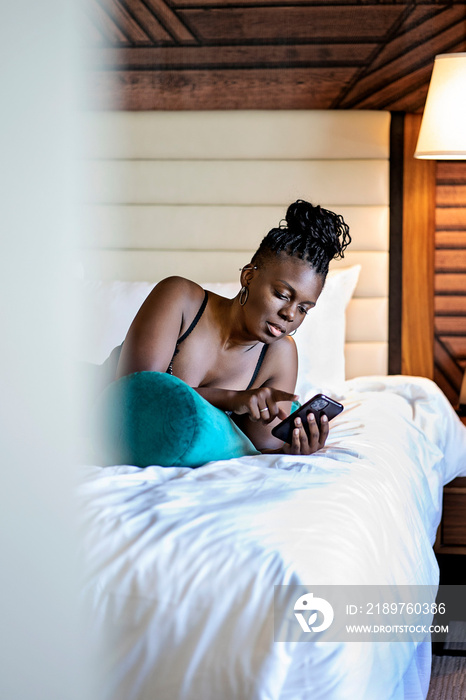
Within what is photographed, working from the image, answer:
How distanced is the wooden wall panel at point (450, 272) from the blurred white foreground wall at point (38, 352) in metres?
2.58

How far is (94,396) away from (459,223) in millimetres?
2592

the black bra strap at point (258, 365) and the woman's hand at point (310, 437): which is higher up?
the black bra strap at point (258, 365)

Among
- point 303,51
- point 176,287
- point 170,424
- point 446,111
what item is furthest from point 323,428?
point 303,51

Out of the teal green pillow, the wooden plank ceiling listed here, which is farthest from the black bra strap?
the wooden plank ceiling

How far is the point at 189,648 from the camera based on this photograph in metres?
0.83

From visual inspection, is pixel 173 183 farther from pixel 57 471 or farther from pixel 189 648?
pixel 57 471

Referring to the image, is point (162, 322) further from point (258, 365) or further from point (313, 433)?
point (313, 433)

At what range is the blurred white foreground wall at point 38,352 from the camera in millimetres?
226

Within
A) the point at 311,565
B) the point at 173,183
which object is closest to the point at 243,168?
the point at 173,183

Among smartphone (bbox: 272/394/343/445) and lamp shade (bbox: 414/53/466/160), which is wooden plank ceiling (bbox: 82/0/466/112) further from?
smartphone (bbox: 272/394/343/445)

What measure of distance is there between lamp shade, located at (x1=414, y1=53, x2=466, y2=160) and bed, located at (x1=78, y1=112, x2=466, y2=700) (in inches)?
48.1

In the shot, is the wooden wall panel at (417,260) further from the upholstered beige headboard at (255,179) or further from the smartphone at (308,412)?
the smartphone at (308,412)

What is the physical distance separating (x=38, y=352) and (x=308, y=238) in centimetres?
138

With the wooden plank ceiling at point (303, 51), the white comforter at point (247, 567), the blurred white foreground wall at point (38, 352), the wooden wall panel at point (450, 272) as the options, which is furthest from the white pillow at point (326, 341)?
the blurred white foreground wall at point (38, 352)
